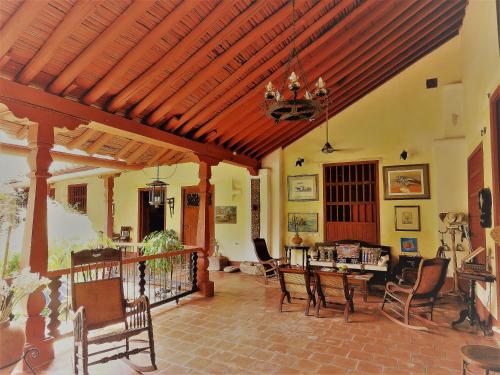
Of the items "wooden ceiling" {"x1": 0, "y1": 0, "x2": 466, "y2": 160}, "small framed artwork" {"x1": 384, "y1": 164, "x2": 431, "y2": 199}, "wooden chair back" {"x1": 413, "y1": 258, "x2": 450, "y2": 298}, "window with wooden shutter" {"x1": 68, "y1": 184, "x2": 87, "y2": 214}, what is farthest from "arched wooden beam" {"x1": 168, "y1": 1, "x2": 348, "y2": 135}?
"window with wooden shutter" {"x1": 68, "y1": 184, "x2": 87, "y2": 214}

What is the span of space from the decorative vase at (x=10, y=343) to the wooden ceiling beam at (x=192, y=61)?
9.71 ft

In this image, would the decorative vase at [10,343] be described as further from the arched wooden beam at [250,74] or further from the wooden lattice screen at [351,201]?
the wooden lattice screen at [351,201]

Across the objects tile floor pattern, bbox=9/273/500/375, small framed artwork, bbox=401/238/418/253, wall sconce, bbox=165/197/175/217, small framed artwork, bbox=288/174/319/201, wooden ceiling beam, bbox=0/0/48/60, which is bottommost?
tile floor pattern, bbox=9/273/500/375

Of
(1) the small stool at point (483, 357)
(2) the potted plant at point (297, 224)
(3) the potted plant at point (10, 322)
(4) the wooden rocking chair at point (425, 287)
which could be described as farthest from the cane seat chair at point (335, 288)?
(3) the potted plant at point (10, 322)

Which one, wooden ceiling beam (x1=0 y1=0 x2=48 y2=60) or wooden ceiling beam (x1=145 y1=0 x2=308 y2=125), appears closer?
wooden ceiling beam (x1=0 y1=0 x2=48 y2=60)

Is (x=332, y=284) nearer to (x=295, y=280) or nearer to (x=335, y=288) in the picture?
(x=335, y=288)

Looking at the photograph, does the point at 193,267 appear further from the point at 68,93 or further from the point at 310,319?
the point at 68,93

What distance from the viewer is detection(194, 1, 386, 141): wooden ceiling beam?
178 inches

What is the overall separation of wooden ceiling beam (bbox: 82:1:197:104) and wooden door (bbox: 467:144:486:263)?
435 cm

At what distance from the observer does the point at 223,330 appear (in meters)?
4.05

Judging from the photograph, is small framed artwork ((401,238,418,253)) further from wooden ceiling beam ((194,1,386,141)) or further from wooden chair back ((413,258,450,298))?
wooden ceiling beam ((194,1,386,141))

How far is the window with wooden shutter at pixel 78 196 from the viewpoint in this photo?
36.6 feet

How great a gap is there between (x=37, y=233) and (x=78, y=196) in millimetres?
9066

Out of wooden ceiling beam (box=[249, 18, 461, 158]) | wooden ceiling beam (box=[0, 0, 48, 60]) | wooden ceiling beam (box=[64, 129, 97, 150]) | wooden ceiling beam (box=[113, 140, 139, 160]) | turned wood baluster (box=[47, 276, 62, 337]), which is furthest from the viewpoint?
wooden ceiling beam (box=[113, 140, 139, 160])
